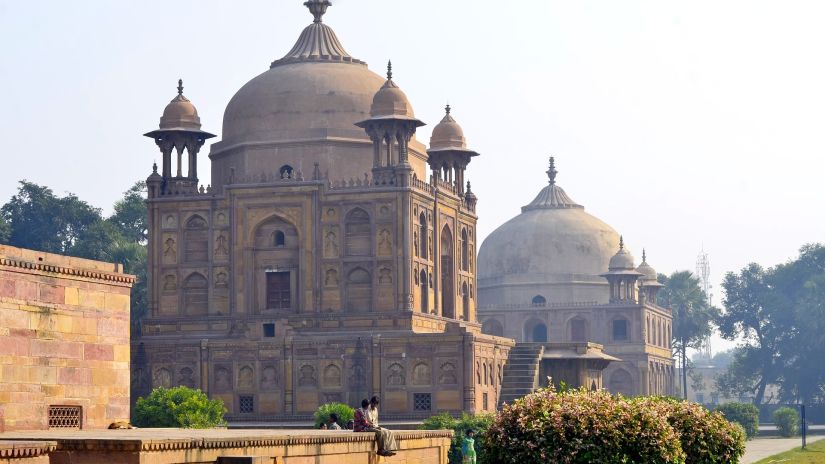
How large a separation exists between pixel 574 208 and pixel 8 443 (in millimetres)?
85479

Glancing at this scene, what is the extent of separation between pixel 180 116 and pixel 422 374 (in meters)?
14.8

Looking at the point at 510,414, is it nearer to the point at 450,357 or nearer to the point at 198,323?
the point at 450,357

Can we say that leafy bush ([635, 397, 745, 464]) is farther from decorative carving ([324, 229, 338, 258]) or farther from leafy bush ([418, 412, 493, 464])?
decorative carving ([324, 229, 338, 258])

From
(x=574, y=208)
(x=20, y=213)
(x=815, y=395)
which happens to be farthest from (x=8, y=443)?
(x=815, y=395)

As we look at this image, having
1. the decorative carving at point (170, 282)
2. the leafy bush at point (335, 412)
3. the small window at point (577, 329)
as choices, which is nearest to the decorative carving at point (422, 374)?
the leafy bush at point (335, 412)

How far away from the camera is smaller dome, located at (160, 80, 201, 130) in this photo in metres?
66.0

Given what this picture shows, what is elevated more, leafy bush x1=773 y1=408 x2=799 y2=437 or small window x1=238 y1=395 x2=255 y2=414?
small window x1=238 y1=395 x2=255 y2=414

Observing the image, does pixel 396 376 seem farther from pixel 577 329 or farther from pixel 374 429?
pixel 577 329

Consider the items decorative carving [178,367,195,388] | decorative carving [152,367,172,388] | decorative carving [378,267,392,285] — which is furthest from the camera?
decorative carving [378,267,392,285]

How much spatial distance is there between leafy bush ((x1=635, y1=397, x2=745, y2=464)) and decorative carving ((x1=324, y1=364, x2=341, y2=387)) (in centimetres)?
3033

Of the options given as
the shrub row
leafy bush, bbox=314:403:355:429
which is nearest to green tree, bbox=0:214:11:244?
leafy bush, bbox=314:403:355:429

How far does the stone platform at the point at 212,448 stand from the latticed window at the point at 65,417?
5240 mm

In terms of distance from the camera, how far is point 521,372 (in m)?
65.8

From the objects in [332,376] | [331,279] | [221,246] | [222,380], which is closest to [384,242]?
[331,279]
